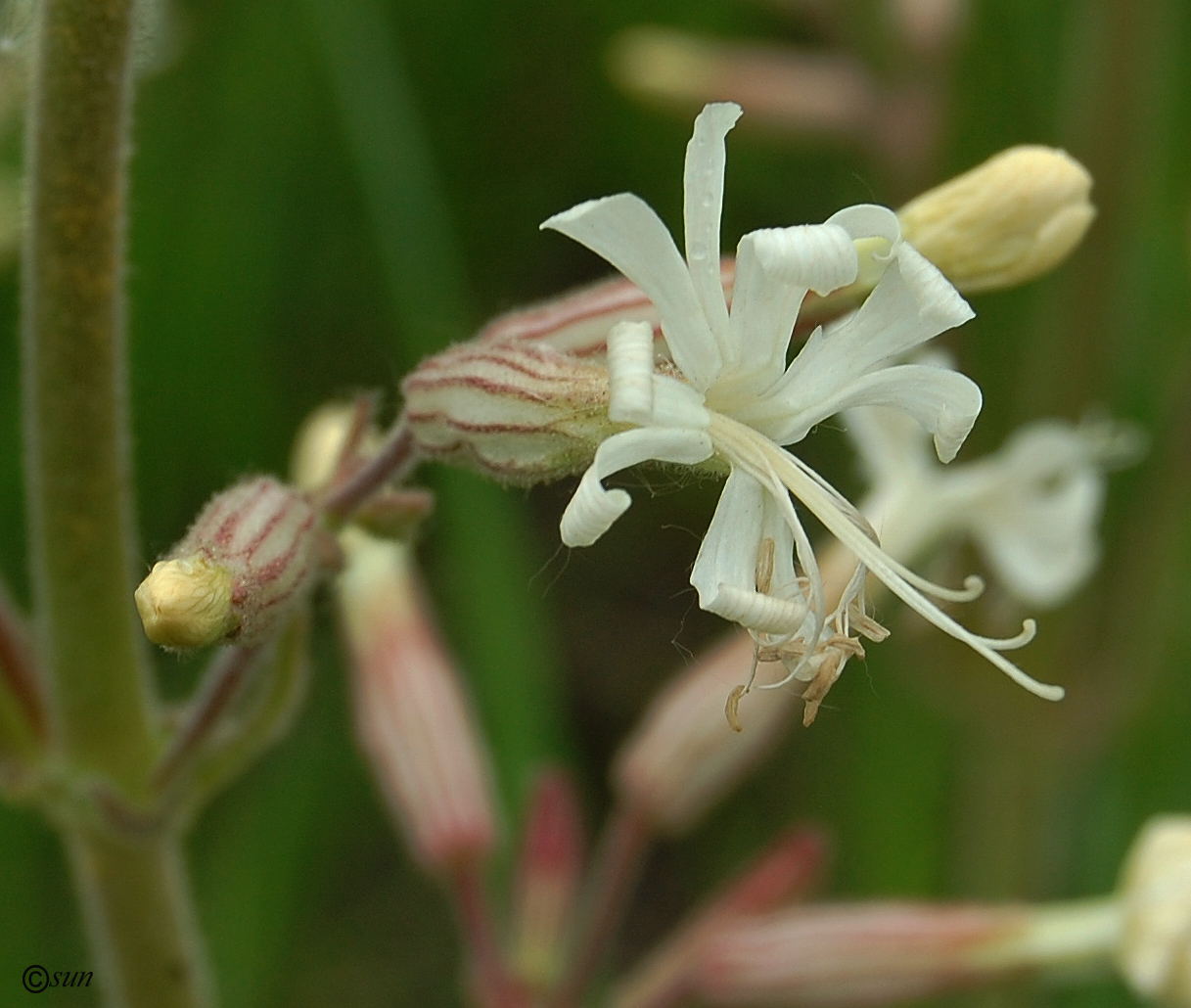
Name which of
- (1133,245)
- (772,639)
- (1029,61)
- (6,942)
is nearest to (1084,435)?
(1133,245)

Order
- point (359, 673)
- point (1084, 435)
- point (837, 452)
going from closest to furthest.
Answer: point (359, 673)
point (1084, 435)
point (837, 452)

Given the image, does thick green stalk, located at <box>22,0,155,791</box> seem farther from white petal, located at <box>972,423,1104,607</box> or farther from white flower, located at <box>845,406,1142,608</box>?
white petal, located at <box>972,423,1104,607</box>

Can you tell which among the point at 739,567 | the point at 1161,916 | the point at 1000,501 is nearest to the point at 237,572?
the point at 739,567

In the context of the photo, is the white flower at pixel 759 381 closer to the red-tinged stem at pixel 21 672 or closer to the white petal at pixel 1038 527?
the red-tinged stem at pixel 21 672

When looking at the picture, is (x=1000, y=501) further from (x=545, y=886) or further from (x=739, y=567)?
(x=739, y=567)

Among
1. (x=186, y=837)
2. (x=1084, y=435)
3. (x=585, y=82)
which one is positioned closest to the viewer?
(x=1084, y=435)

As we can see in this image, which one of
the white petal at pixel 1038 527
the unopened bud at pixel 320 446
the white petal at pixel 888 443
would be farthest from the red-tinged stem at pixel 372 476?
the white petal at pixel 1038 527

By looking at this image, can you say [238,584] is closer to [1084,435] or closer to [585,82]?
[1084,435]
